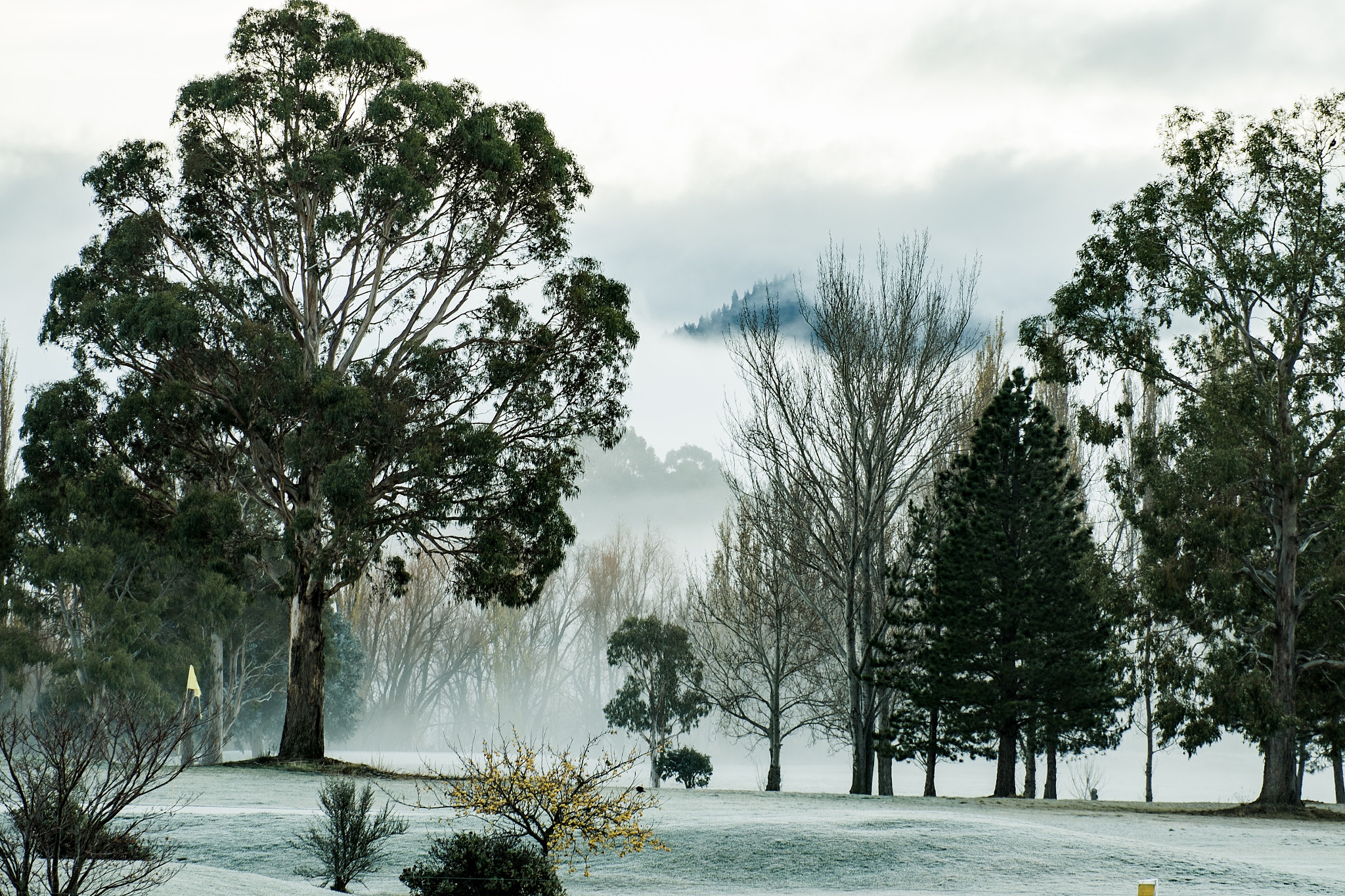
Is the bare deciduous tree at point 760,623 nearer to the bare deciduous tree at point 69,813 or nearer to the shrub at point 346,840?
the shrub at point 346,840

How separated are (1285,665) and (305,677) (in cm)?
1706

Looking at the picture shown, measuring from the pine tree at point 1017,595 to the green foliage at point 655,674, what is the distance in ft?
30.0

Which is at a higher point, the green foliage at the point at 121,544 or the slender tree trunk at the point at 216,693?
the green foliage at the point at 121,544

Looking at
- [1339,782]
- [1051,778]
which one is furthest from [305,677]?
[1339,782]

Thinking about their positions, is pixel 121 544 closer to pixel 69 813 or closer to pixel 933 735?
pixel 933 735

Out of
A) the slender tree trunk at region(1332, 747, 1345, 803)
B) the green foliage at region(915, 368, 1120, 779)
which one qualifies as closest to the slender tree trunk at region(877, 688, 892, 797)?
the green foliage at region(915, 368, 1120, 779)

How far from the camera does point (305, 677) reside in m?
20.6

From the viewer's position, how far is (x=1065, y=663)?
22.7 m

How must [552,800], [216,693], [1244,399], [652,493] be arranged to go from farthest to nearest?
[652,493] → [216,693] → [1244,399] → [552,800]

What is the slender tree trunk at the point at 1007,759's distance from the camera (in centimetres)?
2294

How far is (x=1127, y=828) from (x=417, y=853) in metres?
8.49

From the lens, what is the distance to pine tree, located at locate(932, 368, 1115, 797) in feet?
73.7

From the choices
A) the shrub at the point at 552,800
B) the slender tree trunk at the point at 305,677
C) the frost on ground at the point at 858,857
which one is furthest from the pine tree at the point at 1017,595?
the shrub at the point at 552,800

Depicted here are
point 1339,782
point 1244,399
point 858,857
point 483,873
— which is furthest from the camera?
point 1339,782
